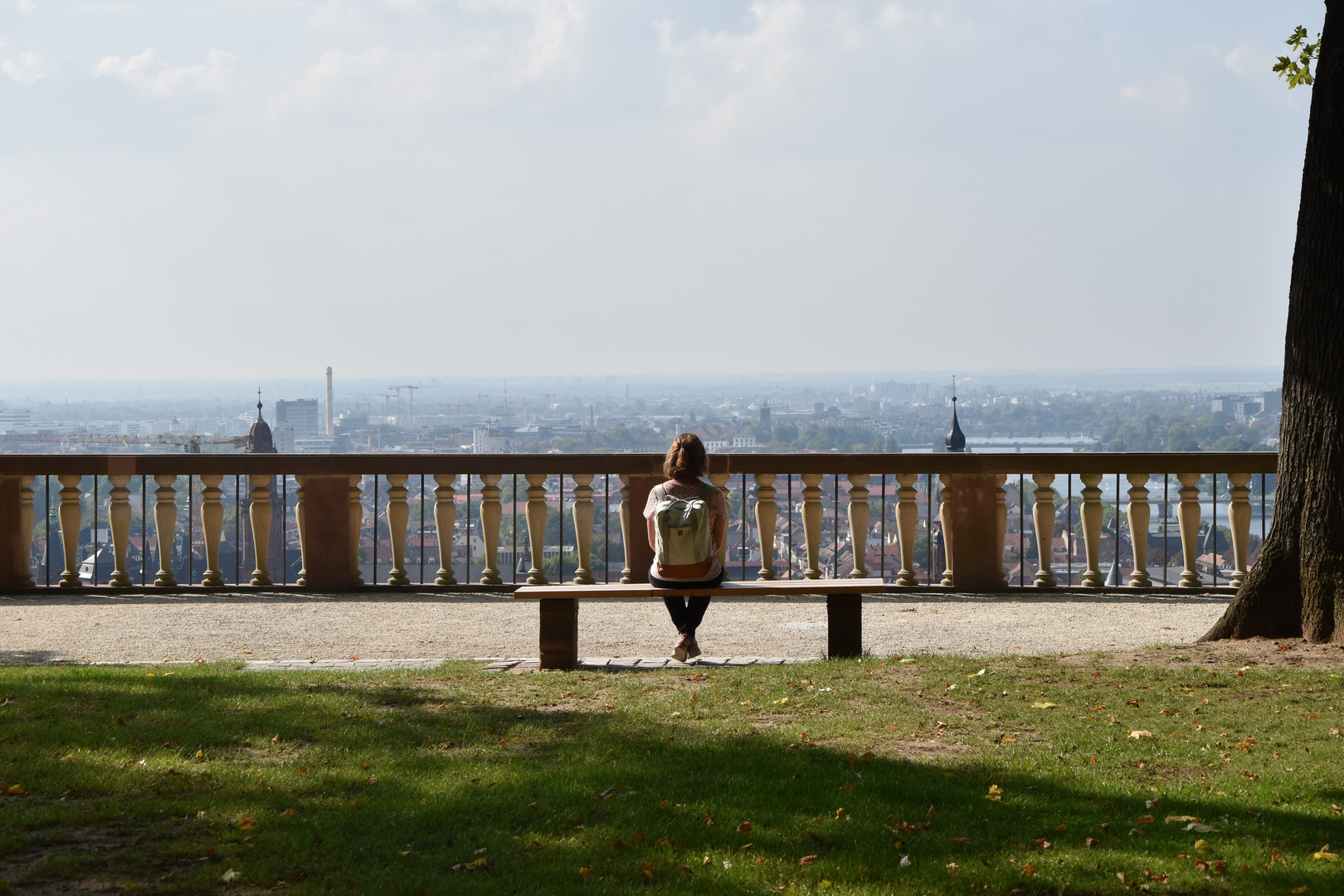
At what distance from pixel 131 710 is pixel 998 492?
24.4 ft

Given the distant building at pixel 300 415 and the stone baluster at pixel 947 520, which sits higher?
the distant building at pixel 300 415

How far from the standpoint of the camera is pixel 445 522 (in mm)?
11719

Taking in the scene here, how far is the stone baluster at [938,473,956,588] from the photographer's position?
11.4 meters

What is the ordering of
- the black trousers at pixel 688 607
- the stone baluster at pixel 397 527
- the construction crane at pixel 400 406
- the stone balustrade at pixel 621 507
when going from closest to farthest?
the black trousers at pixel 688 607 → the stone balustrade at pixel 621 507 → the stone baluster at pixel 397 527 → the construction crane at pixel 400 406

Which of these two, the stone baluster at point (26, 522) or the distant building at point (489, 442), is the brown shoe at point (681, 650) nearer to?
the stone baluster at point (26, 522)

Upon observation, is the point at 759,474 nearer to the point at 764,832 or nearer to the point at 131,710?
the point at 131,710

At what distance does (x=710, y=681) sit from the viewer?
23.4 feet

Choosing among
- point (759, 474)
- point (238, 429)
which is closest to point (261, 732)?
point (759, 474)

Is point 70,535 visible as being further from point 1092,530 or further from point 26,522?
point 1092,530

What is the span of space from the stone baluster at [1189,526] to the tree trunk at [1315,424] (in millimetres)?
3614

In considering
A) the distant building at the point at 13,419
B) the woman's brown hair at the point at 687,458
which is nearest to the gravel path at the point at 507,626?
the woman's brown hair at the point at 687,458

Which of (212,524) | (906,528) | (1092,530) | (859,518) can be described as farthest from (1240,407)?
(212,524)

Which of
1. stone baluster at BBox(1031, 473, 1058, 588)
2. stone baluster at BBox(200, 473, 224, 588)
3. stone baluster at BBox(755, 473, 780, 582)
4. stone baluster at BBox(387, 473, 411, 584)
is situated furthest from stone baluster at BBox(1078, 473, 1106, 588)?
stone baluster at BBox(200, 473, 224, 588)

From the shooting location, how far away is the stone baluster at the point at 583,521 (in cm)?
1155
